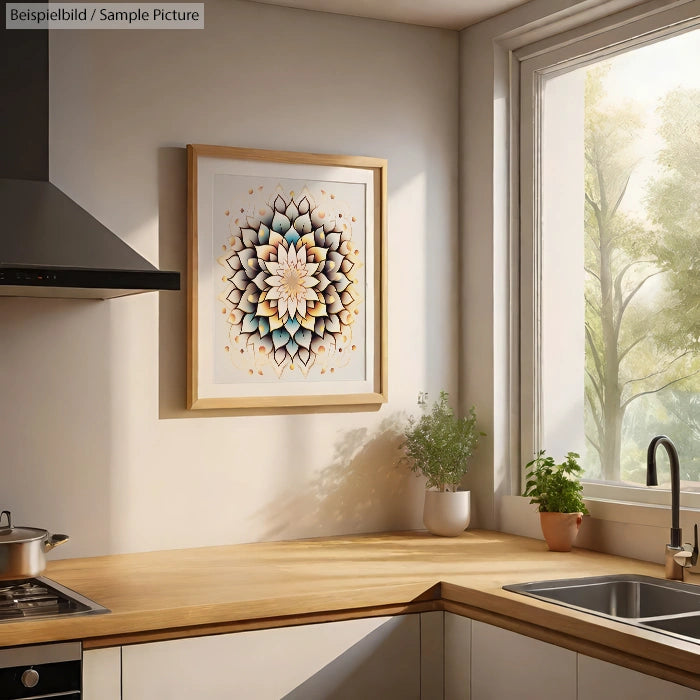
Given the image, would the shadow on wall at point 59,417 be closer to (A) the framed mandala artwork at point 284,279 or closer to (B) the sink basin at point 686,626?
(A) the framed mandala artwork at point 284,279

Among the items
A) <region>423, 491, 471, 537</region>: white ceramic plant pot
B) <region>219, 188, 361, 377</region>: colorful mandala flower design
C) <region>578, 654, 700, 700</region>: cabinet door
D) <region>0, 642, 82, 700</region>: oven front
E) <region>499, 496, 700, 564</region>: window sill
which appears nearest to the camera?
<region>578, 654, 700, 700</region>: cabinet door

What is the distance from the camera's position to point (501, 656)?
2311 mm

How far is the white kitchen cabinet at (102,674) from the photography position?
2.11m

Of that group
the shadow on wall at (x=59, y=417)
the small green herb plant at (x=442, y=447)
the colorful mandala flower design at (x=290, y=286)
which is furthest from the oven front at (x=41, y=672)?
the small green herb plant at (x=442, y=447)

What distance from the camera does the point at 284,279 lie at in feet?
10.0

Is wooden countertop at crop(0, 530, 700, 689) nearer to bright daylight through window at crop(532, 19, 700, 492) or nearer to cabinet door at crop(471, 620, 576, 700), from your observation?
cabinet door at crop(471, 620, 576, 700)

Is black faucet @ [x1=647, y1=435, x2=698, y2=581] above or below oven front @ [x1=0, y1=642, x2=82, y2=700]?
above

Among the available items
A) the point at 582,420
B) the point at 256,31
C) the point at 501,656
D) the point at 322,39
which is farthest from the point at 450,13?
the point at 501,656

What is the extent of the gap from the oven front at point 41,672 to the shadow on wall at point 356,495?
3.36ft

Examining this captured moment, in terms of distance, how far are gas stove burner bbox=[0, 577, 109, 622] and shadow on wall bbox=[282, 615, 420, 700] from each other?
1.74ft

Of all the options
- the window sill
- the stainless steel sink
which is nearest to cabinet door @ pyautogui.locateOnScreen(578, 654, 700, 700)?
the stainless steel sink

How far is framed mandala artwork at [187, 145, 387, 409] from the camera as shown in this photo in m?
2.96

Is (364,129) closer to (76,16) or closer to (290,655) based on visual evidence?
(76,16)

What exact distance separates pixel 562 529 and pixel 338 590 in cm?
82
